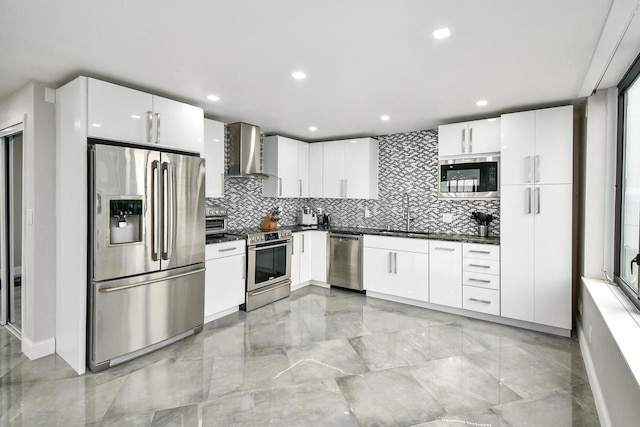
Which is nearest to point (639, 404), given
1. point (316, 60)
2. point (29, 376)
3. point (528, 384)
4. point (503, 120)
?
point (528, 384)

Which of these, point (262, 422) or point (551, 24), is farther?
point (262, 422)

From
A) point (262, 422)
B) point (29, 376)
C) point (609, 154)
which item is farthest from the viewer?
point (609, 154)

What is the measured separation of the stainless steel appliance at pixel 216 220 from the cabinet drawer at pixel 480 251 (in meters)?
2.93

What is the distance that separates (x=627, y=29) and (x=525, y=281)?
2.44 m

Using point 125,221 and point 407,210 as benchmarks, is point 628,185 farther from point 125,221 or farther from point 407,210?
point 125,221

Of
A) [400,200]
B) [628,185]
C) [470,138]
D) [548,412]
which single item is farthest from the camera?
[400,200]

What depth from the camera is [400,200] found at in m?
5.02

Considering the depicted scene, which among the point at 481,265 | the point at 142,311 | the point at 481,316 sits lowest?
the point at 481,316

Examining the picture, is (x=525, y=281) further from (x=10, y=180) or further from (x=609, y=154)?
(x=10, y=180)

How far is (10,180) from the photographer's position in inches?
135

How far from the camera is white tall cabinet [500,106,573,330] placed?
3.35 m

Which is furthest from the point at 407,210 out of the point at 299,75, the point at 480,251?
the point at 299,75

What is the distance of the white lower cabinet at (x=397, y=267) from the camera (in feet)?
13.8

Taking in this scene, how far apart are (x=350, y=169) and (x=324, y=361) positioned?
10.00 feet
